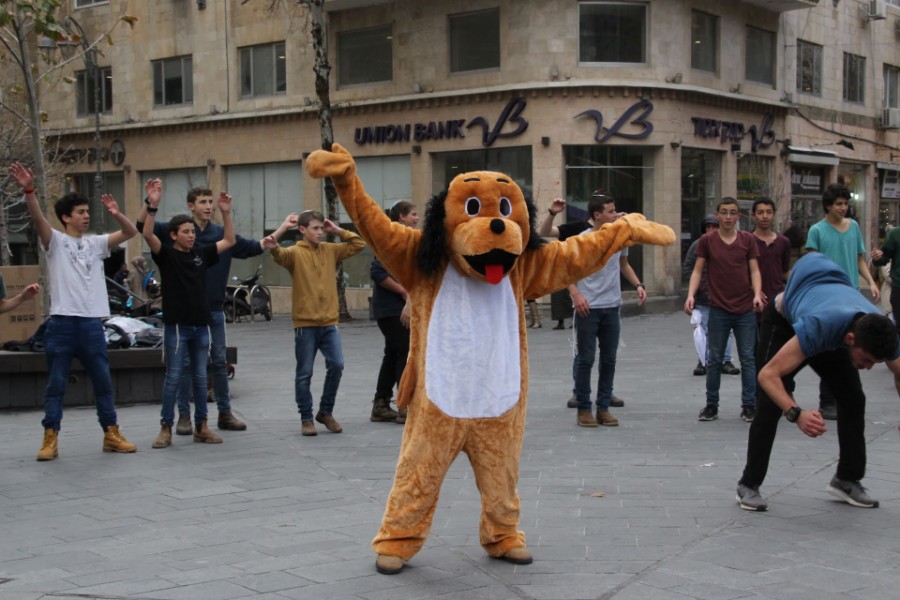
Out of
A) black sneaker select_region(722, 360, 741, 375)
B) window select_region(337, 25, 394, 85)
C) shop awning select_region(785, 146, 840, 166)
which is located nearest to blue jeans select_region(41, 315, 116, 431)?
black sneaker select_region(722, 360, 741, 375)

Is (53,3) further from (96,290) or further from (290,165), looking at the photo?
(290,165)

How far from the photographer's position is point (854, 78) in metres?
32.8

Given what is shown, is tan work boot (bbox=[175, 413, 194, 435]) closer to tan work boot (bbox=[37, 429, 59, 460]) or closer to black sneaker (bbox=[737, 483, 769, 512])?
tan work boot (bbox=[37, 429, 59, 460])

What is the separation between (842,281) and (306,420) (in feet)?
15.4

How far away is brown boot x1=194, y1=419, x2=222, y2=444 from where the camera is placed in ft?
28.6

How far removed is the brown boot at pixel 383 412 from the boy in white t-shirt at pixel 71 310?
2.41 metres

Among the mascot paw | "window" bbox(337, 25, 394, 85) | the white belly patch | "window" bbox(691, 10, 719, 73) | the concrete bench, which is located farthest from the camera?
"window" bbox(337, 25, 394, 85)

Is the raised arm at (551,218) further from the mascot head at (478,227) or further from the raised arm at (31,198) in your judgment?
the raised arm at (31,198)

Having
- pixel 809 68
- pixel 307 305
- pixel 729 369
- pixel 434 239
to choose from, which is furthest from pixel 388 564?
pixel 809 68

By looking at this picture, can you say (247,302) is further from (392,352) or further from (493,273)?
(493,273)

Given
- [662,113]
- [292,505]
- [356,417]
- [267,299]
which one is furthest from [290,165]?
[292,505]

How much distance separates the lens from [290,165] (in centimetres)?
2906

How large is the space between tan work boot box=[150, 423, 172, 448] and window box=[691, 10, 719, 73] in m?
20.3

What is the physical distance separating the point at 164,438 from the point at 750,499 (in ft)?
15.0
